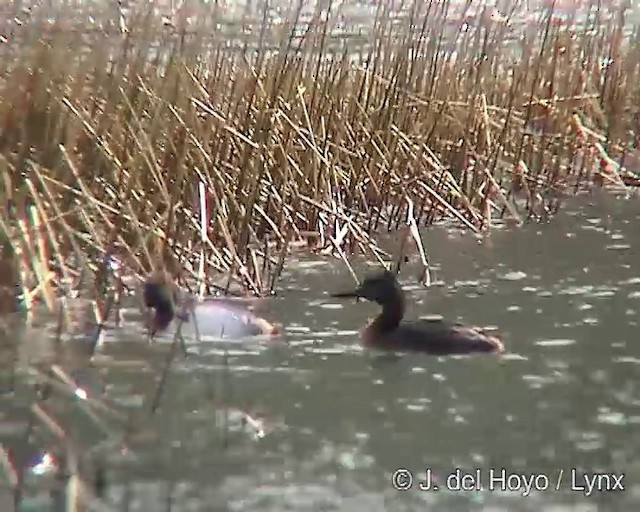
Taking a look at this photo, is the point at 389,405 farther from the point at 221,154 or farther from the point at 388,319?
the point at 221,154

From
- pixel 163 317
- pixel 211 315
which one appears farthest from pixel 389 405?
pixel 163 317

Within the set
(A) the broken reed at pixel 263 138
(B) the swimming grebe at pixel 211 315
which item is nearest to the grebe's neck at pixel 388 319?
(B) the swimming grebe at pixel 211 315

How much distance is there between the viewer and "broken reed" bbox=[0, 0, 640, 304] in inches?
237

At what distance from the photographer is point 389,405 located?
4930 mm

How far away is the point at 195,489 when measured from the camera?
13.3 ft

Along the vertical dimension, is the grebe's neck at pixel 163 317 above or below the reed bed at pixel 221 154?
below

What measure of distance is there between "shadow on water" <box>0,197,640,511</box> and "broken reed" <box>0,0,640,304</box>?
365mm

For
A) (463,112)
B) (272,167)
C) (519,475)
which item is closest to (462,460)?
(519,475)

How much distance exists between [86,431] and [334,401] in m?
0.82

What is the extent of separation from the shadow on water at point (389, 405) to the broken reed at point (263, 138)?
1.20 feet

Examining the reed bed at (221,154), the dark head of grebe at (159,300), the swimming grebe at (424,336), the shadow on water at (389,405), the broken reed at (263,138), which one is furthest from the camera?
the broken reed at (263,138)

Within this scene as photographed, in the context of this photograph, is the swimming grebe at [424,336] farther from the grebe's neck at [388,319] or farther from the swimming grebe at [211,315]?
the swimming grebe at [211,315]

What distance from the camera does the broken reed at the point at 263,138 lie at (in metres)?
6.03

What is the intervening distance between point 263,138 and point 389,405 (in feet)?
6.91
